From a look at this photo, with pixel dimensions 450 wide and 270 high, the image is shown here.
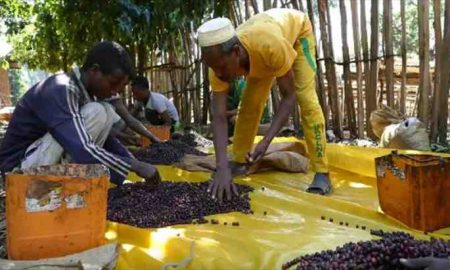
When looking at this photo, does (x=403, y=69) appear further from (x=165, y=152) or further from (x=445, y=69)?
(x=165, y=152)

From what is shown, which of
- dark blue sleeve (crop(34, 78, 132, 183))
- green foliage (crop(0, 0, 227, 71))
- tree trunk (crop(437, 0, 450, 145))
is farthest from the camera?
green foliage (crop(0, 0, 227, 71))

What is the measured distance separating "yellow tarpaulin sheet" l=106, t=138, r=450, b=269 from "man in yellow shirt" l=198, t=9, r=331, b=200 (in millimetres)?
224

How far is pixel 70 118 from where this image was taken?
7.76ft

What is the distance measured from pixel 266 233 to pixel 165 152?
230cm

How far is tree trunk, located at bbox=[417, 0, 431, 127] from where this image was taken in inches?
178

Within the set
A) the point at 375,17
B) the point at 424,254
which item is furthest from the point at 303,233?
the point at 375,17

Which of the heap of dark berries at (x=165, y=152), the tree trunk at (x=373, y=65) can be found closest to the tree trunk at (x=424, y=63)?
the tree trunk at (x=373, y=65)

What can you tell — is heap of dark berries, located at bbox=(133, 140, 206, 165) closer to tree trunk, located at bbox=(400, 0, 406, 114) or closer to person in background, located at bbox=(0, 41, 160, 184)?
person in background, located at bbox=(0, 41, 160, 184)

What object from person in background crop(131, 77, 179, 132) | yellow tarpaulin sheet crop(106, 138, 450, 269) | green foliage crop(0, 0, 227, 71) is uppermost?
green foliage crop(0, 0, 227, 71)

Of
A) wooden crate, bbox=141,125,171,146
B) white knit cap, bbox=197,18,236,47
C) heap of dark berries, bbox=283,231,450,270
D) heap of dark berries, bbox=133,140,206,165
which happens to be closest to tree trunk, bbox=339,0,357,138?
heap of dark berries, bbox=133,140,206,165

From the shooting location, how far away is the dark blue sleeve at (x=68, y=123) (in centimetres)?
236

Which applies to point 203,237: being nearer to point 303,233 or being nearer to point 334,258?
point 303,233

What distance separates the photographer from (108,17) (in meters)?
7.05

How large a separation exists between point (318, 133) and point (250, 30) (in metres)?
0.81
